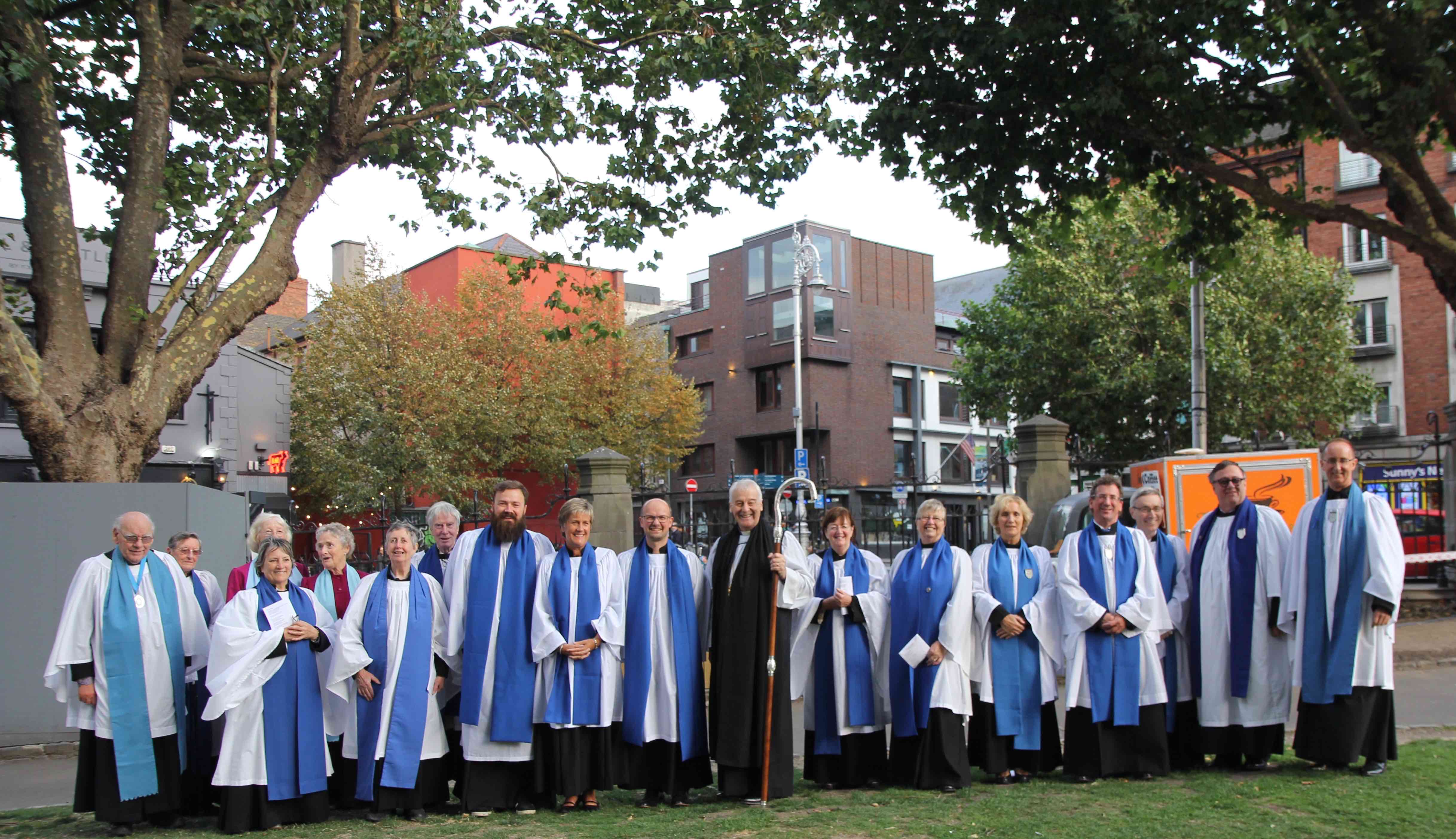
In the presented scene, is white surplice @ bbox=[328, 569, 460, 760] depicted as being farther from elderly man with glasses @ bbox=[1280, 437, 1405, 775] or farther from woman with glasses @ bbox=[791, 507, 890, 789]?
elderly man with glasses @ bbox=[1280, 437, 1405, 775]

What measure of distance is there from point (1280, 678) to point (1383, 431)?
1315 inches

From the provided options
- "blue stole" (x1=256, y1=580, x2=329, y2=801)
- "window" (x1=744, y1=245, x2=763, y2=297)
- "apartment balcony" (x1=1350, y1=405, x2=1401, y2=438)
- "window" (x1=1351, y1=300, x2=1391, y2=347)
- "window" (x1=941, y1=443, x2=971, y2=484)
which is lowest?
"blue stole" (x1=256, y1=580, x2=329, y2=801)

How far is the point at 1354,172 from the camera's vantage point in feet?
119

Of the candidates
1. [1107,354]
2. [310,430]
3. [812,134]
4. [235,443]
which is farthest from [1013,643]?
[310,430]

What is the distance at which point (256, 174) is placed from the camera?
32.5ft

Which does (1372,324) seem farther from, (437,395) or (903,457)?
(437,395)

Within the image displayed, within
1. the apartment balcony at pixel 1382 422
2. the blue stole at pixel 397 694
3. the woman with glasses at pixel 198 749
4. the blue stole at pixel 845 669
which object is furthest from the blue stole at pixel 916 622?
the apartment balcony at pixel 1382 422

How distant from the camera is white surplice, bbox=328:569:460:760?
663 centimetres

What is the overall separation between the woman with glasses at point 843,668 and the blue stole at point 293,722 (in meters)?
2.92

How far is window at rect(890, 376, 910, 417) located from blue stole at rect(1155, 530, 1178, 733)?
134ft

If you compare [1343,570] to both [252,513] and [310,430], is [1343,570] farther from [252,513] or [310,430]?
[310,430]

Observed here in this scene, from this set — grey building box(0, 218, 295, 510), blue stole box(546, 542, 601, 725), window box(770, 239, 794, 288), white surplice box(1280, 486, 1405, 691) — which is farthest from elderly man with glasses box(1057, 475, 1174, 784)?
window box(770, 239, 794, 288)

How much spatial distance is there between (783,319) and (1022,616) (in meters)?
38.4

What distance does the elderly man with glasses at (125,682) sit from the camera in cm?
648
